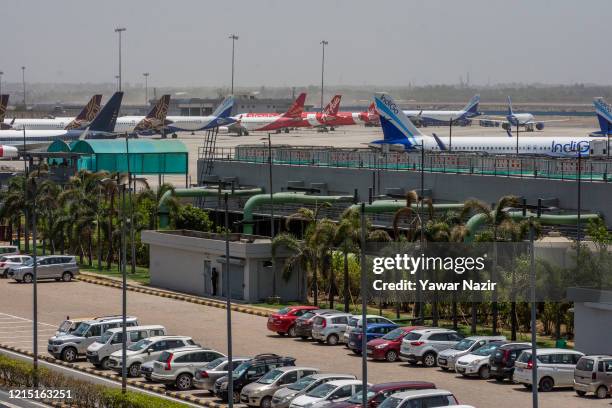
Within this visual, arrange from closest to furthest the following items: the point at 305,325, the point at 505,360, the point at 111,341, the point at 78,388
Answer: the point at 78,388
the point at 505,360
the point at 111,341
the point at 305,325

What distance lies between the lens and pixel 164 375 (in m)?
41.4

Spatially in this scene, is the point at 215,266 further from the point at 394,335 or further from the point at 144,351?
the point at 144,351

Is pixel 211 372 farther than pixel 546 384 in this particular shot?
Yes

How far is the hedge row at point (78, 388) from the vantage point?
35.8 meters

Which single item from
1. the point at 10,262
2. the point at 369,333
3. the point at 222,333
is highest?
the point at 369,333

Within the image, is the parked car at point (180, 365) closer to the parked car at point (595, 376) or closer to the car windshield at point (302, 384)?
the car windshield at point (302, 384)

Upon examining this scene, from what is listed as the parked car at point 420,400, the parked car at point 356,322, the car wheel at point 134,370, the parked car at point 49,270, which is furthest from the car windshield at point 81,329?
the parked car at point 49,270

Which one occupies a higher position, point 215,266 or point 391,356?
point 215,266

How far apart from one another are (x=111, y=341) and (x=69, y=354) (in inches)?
97.5

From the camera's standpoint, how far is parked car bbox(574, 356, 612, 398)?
38.0m

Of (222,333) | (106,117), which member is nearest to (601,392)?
(222,333)

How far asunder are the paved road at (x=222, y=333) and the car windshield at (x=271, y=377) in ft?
13.0

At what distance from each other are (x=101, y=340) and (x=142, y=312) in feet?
37.5

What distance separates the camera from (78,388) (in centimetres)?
3822
